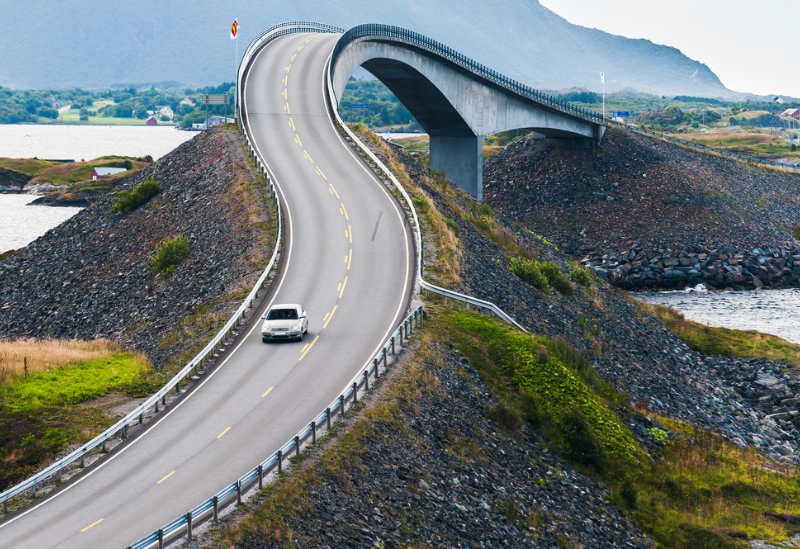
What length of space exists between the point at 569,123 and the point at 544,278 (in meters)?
49.6

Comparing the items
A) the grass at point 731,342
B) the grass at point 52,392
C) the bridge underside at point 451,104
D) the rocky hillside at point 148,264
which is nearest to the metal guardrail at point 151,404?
the rocky hillside at point 148,264

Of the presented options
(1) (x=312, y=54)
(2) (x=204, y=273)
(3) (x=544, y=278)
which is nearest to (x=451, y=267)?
(3) (x=544, y=278)

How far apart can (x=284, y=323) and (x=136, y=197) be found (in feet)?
94.4

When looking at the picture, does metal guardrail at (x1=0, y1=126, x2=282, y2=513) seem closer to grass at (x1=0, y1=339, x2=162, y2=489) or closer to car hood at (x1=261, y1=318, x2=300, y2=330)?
grass at (x1=0, y1=339, x2=162, y2=489)

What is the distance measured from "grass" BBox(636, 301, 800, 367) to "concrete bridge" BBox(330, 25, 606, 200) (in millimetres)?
29745

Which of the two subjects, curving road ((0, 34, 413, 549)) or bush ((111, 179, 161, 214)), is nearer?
curving road ((0, 34, 413, 549))

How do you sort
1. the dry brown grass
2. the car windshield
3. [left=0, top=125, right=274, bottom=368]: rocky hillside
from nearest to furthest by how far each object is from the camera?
1. the dry brown grass
2. the car windshield
3. [left=0, top=125, right=274, bottom=368]: rocky hillside

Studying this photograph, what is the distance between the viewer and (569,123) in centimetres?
8856

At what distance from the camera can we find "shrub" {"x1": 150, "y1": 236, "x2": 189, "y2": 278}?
134ft

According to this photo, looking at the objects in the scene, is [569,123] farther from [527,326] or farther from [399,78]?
[527,326]

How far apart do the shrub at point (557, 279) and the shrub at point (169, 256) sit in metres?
21.0

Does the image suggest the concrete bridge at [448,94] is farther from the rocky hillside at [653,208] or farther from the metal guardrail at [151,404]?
the metal guardrail at [151,404]

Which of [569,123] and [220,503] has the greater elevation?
[569,123]

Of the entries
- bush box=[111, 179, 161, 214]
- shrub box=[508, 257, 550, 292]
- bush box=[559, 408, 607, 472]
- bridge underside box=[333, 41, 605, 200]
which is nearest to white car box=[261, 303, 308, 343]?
bush box=[559, 408, 607, 472]
